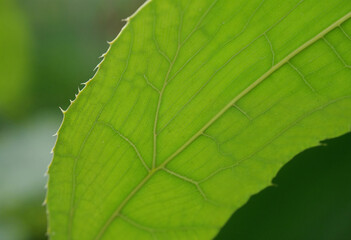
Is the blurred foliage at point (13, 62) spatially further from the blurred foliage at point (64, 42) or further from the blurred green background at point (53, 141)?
the blurred foliage at point (64, 42)

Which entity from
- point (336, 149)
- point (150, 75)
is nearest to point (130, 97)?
point (150, 75)

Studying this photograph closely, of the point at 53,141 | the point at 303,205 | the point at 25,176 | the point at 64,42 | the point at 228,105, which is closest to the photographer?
the point at 228,105

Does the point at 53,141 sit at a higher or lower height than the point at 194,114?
higher

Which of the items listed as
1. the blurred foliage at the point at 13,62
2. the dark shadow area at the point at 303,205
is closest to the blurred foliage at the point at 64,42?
the blurred foliage at the point at 13,62

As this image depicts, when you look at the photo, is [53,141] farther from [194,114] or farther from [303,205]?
[194,114]

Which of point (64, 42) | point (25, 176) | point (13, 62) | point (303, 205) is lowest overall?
point (303, 205)

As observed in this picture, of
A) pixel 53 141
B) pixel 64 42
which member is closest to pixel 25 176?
pixel 53 141

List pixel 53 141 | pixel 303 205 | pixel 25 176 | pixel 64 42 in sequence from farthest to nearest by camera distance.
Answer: pixel 64 42 → pixel 53 141 → pixel 25 176 → pixel 303 205
